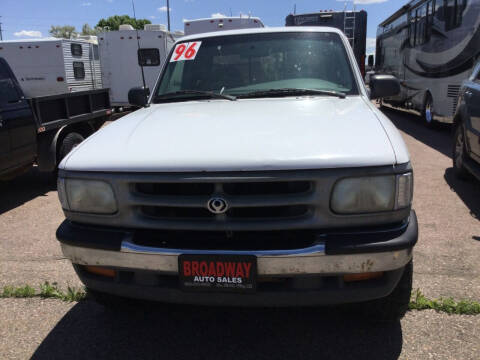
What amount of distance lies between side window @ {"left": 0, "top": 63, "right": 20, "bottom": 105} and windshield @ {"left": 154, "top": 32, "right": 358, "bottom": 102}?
2950 mm

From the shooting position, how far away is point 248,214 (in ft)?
7.53

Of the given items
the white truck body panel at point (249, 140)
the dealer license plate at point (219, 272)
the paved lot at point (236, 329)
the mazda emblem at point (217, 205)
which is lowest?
the paved lot at point (236, 329)

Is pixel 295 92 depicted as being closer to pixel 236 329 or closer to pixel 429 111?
pixel 236 329

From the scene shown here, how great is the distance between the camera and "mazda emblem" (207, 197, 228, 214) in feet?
7.16

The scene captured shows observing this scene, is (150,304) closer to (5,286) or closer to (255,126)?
(5,286)

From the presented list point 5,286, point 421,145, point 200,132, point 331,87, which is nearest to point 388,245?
point 200,132

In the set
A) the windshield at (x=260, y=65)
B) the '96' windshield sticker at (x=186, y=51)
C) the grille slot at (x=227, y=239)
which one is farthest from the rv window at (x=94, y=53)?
the grille slot at (x=227, y=239)

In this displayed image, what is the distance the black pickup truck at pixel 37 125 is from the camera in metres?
5.64

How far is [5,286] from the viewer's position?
355cm

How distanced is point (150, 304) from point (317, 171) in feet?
5.70

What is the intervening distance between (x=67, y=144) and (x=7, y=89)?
4.08ft

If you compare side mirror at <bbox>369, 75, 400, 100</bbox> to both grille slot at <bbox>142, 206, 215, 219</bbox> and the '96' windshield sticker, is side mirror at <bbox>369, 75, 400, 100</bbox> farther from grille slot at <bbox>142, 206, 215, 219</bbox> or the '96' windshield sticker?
grille slot at <bbox>142, 206, 215, 219</bbox>

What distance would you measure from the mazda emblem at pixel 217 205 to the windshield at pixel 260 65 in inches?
59.8

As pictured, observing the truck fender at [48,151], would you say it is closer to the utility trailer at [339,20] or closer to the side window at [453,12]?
the side window at [453,12]
